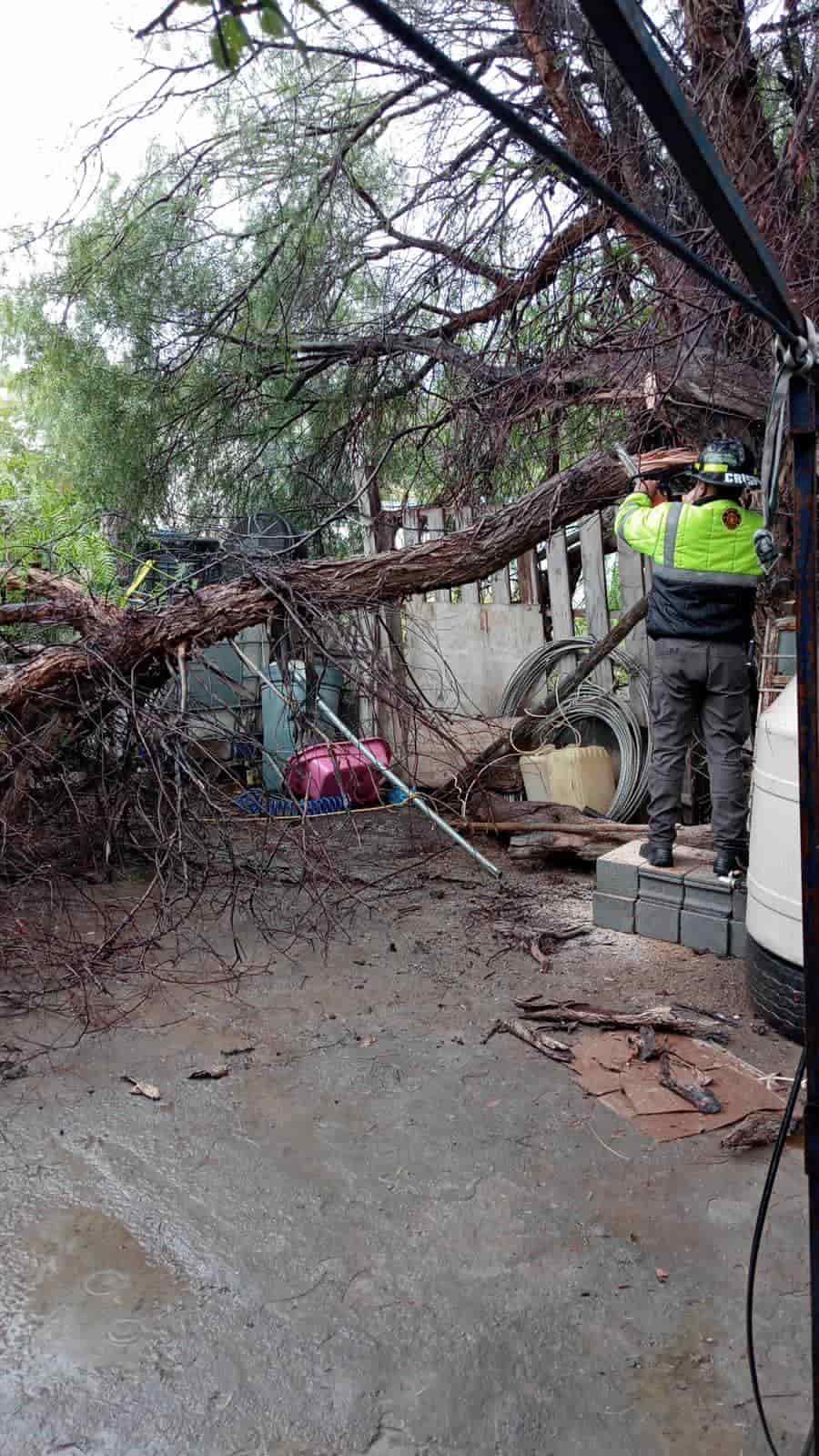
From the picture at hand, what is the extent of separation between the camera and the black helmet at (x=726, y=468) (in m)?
4.50

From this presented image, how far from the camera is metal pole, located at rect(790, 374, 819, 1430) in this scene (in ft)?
4.72

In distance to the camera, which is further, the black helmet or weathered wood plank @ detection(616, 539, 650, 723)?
weathered wood plank @ detection(616, 539, 650, 723)

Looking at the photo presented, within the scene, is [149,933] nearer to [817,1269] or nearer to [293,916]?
[293,916]

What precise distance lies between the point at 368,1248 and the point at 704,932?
259 cm

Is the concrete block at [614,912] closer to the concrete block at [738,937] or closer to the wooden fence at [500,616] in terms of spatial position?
the concrete block at [738,937]

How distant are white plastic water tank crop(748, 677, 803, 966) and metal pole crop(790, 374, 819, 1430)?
6.40ft

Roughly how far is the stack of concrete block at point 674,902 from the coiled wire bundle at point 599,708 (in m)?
1.64

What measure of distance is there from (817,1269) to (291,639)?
4.05 meters

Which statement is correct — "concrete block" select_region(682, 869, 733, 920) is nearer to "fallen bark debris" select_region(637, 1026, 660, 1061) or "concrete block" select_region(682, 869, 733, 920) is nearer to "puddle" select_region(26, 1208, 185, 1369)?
"fallen bark debris" select_region(637, 1026, 660, 1061)

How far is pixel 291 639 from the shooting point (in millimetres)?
5141

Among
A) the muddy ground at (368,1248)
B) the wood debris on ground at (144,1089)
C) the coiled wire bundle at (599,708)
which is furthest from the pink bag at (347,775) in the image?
the wood debris on ground at (144,1089)

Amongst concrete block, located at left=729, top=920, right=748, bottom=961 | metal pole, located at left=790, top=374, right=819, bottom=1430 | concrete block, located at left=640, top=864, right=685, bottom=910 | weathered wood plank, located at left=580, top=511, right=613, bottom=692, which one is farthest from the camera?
weathered wood plank, located at left=580, top=511, right=613, bottom=692

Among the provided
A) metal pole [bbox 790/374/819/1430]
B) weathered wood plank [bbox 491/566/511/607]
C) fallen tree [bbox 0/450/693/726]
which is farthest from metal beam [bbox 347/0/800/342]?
weathered wood plank [bbox 491/566/511/607]

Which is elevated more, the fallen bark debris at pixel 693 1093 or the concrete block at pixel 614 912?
the fallen bark debris at pixel 693 1093
